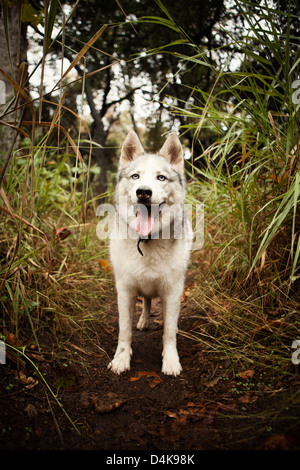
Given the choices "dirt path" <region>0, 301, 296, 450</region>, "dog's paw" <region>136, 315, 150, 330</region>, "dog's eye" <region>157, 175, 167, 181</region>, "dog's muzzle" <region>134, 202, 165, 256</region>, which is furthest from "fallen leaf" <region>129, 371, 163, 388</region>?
"dog's eye" <region>157, 175, 167, 181</region>

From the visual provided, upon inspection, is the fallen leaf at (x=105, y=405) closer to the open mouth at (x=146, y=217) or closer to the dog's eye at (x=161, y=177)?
the open mouth at (x=146, y=217)

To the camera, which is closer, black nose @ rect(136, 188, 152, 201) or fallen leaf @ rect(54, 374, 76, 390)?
fallen leaf @ rect(54, 374, 76, 390)

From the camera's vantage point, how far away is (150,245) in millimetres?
2225

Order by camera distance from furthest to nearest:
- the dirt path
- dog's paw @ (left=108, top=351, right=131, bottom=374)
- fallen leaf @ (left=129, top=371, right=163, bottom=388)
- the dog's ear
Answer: the dog's ear
dog's paw @ (left=108, top=351, right=131, bottom=374)
fallen leaf @ (left=129, top=371, right=163, bottom=388)
the dirt path

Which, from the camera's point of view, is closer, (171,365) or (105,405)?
(105,405)

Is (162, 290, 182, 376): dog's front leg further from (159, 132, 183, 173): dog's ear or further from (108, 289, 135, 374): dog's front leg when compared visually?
(159, 132, 183, 173): dog's ear

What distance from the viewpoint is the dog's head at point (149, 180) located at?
2.12 metres

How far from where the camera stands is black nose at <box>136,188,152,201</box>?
6.75ft

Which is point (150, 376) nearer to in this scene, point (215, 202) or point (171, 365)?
point (171, 365)

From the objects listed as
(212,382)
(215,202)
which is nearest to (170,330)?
(212,382)

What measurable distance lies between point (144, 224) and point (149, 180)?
1.14ft

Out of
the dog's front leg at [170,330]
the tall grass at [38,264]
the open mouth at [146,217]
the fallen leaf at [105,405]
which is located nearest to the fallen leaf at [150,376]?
the dog's front leg at [170,330]

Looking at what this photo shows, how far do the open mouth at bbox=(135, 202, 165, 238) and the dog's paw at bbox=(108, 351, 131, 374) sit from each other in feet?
2.92

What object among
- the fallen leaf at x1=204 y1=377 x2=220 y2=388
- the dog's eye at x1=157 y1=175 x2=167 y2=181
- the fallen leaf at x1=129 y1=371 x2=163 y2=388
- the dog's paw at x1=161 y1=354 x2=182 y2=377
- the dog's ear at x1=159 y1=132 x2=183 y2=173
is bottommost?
the fallen leaf at x1=129 y1=371 x2=163 y2=388
